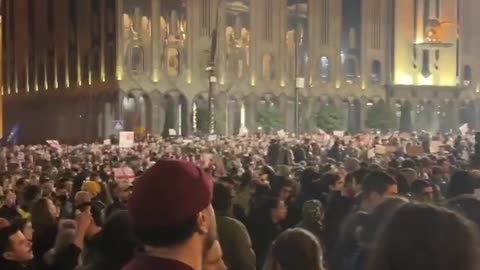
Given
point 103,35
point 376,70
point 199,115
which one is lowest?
point 199,115

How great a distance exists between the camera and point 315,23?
5494cm

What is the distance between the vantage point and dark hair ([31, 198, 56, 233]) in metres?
6.63

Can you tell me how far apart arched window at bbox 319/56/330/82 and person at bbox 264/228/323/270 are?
5148 centimetres

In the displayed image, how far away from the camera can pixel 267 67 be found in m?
53.6

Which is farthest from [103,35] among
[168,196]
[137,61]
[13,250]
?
[168,196]

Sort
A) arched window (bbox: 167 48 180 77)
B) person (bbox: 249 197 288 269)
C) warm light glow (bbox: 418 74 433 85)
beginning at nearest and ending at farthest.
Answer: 1. person (bbox: 249 197 288 269)
2. arched window (bbox: 167 48 180 77)
3. warm light glow (bbox: 418 74 433 85)

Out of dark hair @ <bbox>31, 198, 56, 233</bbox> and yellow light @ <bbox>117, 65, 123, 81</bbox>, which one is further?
yellow light @ <bbox>117, 65, 123, 81</bbox>

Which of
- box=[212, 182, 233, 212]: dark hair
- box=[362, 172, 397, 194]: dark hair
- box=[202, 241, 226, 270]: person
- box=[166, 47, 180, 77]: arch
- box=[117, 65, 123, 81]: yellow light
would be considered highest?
box=[166, 47, 180, 77]: arch

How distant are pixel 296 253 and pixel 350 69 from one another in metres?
53.6

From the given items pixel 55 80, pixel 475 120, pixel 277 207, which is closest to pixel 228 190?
pixel 277 207

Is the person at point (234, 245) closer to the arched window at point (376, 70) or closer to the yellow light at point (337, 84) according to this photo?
the yellow light at point (337, 84)

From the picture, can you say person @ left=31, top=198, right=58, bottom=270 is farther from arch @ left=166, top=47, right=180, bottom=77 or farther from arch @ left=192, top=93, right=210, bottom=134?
arch @ left=166, top=47, right=180, bottom=77

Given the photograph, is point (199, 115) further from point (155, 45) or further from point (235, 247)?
point (235, 247)

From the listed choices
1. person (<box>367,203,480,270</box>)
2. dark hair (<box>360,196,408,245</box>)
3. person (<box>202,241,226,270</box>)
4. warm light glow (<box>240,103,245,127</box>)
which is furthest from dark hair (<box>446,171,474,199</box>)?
warm light glow (<box>240,103,245,127</box>)
